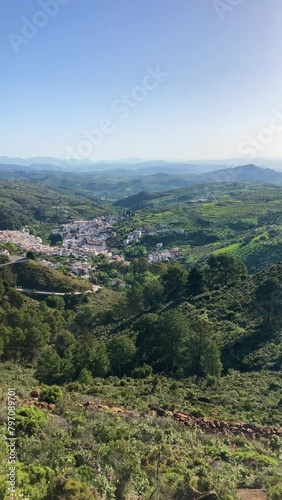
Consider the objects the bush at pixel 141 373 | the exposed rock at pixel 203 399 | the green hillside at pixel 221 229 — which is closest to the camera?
the exposed rock at pixel 203 399

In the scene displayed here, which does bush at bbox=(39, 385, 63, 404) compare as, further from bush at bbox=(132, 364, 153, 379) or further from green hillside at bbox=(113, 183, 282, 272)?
green hillside at bbox=(113, 183, 282, 272)

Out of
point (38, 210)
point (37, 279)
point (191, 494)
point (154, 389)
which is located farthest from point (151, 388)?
point (38, 210)

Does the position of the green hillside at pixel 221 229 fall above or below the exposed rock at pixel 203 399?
below

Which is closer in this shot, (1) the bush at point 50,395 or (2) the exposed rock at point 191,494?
(2) the exposed rock at point 191,494

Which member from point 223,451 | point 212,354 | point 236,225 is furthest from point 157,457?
point 236,225

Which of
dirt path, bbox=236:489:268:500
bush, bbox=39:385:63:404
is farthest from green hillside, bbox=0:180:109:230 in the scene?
dirt path, bbox=236:489:268:500

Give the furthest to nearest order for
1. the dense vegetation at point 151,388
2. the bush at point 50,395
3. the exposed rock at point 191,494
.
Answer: the bush at point 50,395 < the dense vegetation at point 151,388 < the exposed rock at point 191,494

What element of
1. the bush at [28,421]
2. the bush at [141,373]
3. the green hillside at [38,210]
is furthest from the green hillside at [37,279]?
the green hillside at [38,210]

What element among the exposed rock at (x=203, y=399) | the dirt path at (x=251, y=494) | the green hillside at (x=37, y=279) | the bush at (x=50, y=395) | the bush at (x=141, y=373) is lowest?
the green hillside at (x=37, y=279)

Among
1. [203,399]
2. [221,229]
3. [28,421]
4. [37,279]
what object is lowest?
[221,229]

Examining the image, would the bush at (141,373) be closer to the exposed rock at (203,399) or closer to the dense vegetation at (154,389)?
the dense vegetation at (154,389)

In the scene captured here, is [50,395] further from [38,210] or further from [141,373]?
[38,210]
